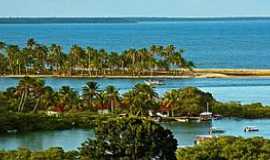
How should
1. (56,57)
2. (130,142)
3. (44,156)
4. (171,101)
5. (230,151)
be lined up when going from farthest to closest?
(56,57) → (171,101) → (44,156) → (230,151) → (130,142)

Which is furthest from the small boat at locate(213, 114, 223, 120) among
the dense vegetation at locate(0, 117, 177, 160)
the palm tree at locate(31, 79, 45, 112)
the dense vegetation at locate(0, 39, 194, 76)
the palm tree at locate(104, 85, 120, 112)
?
the dense vegetation at locate(0, 39, 194, 76)

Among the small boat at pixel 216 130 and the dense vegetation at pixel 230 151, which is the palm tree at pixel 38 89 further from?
the dense vegetation at pixel 230 151

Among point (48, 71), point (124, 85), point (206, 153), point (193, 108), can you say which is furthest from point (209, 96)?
point (48, 71)

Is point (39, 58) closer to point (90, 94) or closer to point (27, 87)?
point (90, 94)

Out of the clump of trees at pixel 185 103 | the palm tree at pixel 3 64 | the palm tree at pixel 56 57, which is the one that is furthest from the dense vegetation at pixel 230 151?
the palm tree at pixel 3 64

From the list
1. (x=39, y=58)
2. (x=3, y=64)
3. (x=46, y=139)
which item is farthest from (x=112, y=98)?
(x=3, y=64)

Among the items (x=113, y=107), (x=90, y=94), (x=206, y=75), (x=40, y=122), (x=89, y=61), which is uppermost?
(x=89, y=61)
